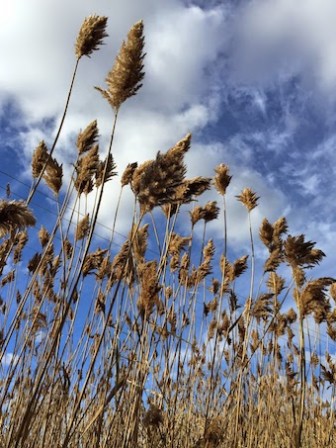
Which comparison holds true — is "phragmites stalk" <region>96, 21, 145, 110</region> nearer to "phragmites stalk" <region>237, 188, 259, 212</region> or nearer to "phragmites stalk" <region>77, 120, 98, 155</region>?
"phragmites stalk" <region>77, 120, 98, 155</region>

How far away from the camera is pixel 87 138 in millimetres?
3473

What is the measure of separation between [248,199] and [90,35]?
2595 mm

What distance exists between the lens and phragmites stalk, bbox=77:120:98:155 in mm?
3465

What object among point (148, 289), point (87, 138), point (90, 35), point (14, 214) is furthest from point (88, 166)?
point (14, 214)

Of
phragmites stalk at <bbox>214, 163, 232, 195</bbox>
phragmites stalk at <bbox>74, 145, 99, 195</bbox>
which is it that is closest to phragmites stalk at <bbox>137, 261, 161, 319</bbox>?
phragmites stalk at <bbox>74, 145, 99, 195</bbox>

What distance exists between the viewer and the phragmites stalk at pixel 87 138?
3.46 m

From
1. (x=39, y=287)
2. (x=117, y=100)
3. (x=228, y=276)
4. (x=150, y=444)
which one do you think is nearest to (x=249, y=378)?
(x=228, y=276)

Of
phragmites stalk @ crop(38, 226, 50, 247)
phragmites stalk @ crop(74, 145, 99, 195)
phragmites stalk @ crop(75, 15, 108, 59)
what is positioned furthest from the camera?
phragmites stalk @ crop(38, 226, 50, 247)

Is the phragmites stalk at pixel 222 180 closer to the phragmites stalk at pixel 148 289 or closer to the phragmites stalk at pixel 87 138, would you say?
the phragmites stalk at pixel 87 138

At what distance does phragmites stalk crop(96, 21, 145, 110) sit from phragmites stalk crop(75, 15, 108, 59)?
444 mm

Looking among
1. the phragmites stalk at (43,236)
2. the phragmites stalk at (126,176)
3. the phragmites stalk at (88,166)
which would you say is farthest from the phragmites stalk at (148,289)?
the phragmites stalk at (43,236)

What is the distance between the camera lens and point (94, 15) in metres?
3.02

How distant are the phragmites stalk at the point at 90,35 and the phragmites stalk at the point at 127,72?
1.46 ft

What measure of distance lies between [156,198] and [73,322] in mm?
1910
